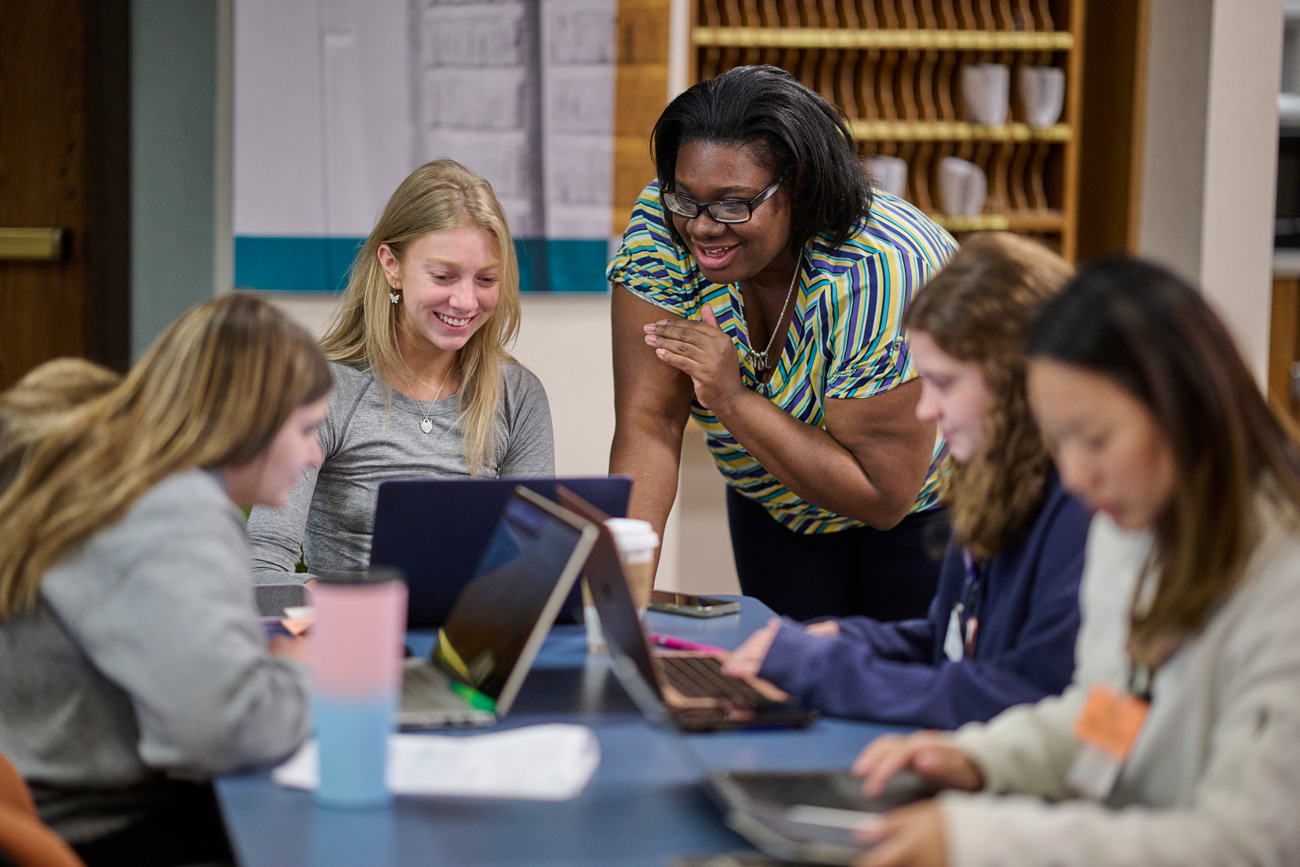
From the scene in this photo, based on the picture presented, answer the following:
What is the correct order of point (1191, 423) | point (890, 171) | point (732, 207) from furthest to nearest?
1. point (890, 171)
2. point (732, 207)
3. point (1191, 423)

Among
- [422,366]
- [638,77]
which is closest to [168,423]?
[422,366]

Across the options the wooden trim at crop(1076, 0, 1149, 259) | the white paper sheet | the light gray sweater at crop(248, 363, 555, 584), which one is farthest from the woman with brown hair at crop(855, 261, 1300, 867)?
the wooden trim at crop(1076, 0, 1149, 259)

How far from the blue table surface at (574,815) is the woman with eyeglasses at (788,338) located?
76 centimetres

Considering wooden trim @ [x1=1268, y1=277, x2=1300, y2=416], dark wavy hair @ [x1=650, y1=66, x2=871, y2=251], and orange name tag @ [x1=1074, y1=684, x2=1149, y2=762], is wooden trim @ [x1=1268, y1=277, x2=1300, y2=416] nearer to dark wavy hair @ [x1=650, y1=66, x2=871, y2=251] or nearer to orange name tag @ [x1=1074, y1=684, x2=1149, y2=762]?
dark wavy hair @ [x1=650, y1=66, x2=871, y2=251]

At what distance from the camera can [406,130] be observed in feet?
10.9

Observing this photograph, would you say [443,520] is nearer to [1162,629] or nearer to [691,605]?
[691,605]

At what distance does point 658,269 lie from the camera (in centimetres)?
212

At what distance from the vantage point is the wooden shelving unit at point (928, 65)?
3.50 metres

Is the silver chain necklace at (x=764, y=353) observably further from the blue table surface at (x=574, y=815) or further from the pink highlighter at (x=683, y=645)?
the blue table surface at (x=574, y=815)

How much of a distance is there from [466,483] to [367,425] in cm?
64

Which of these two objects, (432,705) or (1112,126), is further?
(1112,126)

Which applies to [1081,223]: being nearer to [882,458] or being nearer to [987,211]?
[987,211]

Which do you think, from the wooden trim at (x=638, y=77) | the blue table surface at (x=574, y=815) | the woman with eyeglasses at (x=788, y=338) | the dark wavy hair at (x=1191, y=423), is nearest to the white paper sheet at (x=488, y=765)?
the blue table surface at (x=574, y=815)

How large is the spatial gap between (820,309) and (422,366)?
2.30ft
